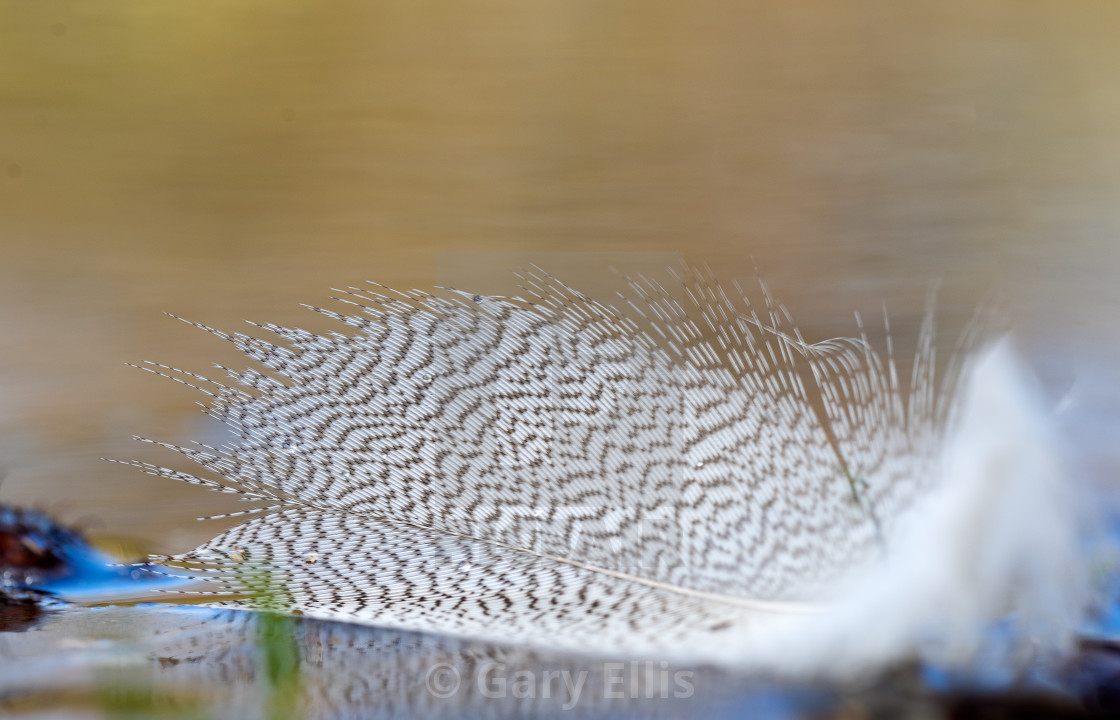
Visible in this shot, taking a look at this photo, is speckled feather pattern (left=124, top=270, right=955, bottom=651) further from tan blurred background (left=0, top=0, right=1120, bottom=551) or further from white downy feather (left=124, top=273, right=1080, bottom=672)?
tan blurred background (left=0, top=0, right=1120, bottom=551)

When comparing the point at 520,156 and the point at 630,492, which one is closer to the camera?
the point at 630,492

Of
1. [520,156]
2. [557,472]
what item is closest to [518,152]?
[520,156]

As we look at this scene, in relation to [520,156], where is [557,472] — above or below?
below

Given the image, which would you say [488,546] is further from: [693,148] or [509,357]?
[693,148]

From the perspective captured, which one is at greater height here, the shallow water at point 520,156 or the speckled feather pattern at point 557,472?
the shallow water at point 520,156

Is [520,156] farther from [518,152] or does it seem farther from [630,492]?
[630,492]

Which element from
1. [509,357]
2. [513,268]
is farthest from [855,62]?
[509,357]

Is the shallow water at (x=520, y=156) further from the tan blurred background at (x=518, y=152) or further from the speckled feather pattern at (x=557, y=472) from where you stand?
the speckled feather pattern at (x=557, y=472)

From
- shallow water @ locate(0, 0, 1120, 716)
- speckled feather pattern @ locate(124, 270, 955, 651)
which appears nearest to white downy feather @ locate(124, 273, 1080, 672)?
speckled feather pattern @ locate(124, 270, 955, 651)

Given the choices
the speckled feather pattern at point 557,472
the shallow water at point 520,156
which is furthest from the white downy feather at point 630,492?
the shallow water at point 520,156
